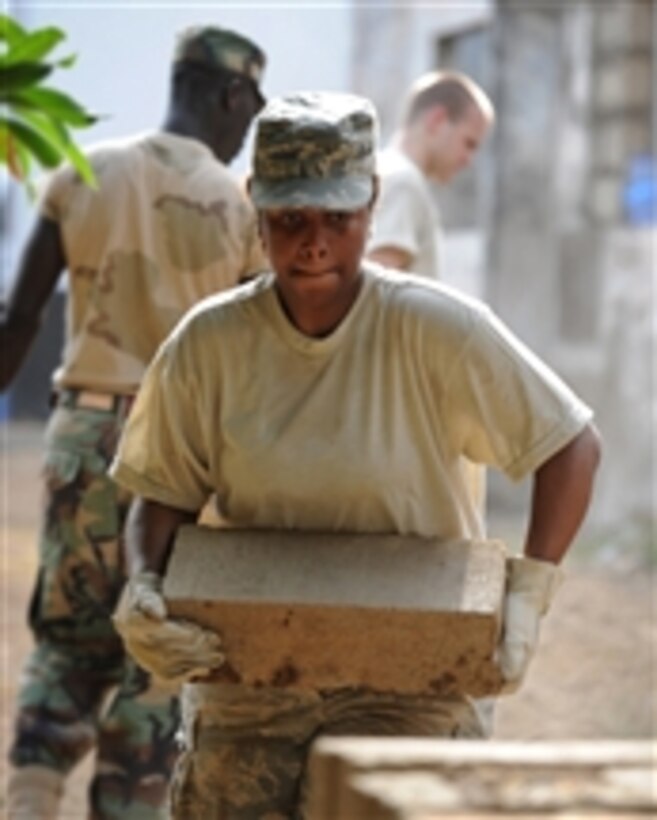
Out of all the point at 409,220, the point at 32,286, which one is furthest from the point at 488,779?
the point at 409,220

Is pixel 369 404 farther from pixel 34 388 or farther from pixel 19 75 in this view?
pixel 34 388

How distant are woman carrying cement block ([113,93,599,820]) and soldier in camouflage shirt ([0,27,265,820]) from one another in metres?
1.63

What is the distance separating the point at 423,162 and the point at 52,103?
3766mm

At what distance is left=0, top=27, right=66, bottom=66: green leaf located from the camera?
3.59m

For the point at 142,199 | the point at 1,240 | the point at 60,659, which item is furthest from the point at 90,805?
the point at 1,240

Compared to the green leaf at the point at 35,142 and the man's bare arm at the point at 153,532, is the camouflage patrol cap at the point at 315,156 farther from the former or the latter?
the man's bare arm at the point at 153,532

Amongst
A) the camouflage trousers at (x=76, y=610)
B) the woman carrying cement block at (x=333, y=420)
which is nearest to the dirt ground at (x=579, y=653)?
the camouflage trousers at (x=76, y=610)

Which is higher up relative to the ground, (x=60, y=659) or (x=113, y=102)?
(x=113, y=102)

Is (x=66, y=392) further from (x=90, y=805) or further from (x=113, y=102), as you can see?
(x=113, y=102)

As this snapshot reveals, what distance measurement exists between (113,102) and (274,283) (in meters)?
6.08

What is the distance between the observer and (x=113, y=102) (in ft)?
32.8

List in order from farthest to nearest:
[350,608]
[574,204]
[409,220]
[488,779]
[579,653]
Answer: [574,204] → [579,653] → [409,220] → [350,608] → [488,779]

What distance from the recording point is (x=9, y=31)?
3592mm

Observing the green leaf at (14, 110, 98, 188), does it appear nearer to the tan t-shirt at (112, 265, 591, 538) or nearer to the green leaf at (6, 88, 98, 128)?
the green leaf at (6, 88, 98, 128)
